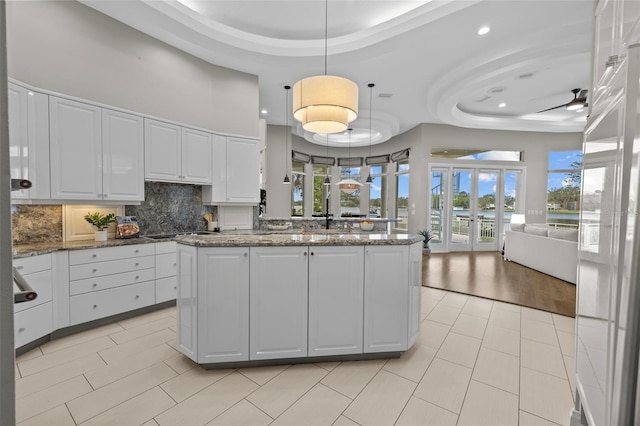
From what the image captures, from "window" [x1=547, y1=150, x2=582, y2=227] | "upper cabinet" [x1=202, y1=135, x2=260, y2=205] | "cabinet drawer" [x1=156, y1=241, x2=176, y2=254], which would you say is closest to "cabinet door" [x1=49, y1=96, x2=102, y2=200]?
"cabinet drawer" [x1=156, y1=241, x2=176, y2=254]

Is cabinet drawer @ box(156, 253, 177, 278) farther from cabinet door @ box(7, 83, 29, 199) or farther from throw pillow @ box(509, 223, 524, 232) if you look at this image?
throw pillow @ box(509, 223, 524, 232)

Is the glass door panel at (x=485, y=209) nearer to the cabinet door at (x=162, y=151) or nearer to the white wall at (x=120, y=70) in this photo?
the white wall at (x=120, y=70)

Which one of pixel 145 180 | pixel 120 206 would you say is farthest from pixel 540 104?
pixel 120 206

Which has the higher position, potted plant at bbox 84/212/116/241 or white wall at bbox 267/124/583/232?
white wall at bbox 267/124/583/232

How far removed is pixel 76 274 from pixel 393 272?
3076 mm

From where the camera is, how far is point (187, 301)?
6.93 feet

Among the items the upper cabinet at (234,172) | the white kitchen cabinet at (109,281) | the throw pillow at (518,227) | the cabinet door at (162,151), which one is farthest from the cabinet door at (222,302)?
the throw pillow at (518,227)

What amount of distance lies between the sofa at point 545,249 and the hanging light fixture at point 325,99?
13.5 ft

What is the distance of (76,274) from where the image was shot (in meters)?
2.72

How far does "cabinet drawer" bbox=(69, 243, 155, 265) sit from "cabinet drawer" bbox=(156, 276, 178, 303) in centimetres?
38

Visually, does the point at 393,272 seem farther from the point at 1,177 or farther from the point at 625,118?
the point at 1,177

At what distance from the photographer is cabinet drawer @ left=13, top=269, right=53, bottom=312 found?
237 cm

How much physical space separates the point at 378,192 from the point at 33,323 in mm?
9016

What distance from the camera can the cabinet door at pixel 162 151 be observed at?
344 cm
